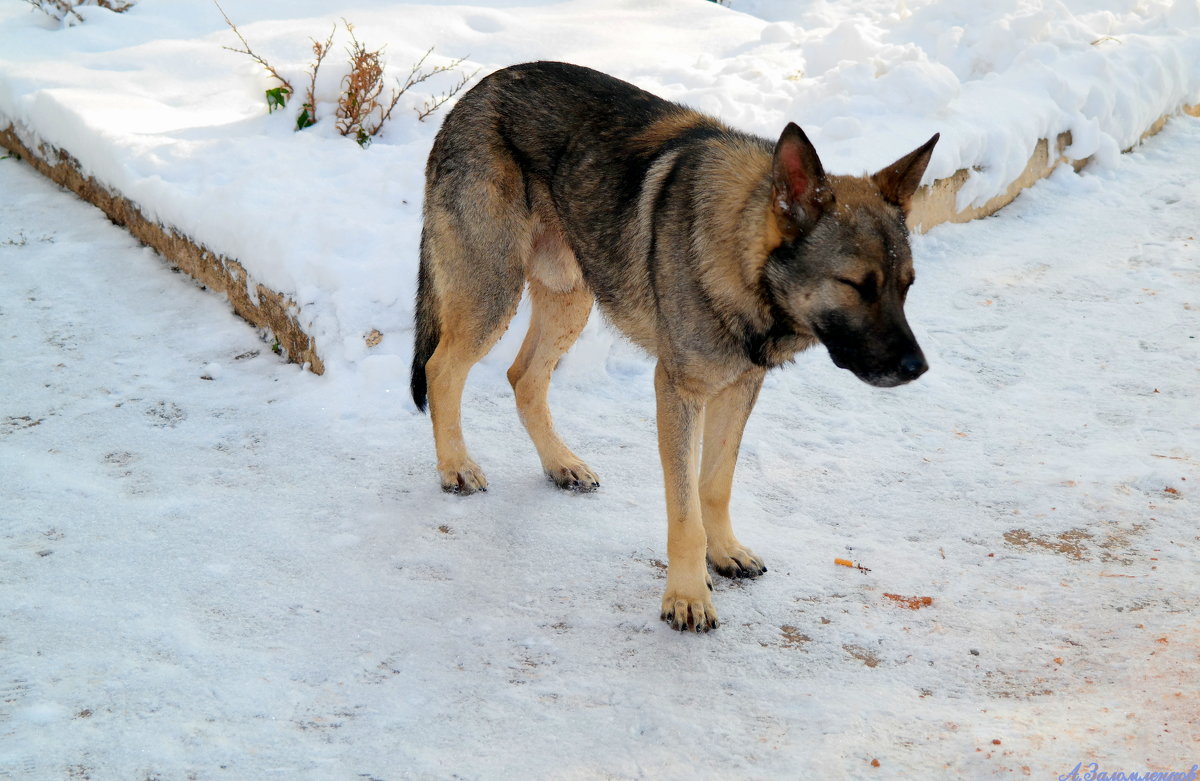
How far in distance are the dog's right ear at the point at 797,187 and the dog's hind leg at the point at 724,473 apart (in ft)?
2.46

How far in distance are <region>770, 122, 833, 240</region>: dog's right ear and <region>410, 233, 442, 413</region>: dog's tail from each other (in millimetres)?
1792

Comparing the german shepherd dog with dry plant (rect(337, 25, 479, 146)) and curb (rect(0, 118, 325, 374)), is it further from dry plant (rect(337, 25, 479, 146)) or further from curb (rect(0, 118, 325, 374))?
dry plant (rect(337, 25, 479, 146))

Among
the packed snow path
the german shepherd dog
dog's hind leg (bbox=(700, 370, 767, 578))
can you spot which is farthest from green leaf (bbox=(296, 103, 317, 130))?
dog's hind leg (bbox=(700, 370, 767, 578))

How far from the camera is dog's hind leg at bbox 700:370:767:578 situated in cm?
390

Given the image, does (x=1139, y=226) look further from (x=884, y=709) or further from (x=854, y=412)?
(x=884, y=709)

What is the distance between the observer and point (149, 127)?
679cm

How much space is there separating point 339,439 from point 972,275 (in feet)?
14.3

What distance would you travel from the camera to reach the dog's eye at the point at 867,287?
320 centimetres

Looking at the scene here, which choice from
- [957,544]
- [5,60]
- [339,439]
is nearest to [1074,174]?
[957,544]

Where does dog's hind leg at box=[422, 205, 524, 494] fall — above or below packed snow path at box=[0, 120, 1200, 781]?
above

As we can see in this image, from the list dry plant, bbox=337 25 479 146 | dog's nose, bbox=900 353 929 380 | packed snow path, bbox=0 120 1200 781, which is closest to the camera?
packed snow path, bbox=0 120 1200 781

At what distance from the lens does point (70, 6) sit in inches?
348

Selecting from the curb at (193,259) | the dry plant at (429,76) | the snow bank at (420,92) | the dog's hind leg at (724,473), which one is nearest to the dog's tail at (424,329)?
the snow bank at (420,92)

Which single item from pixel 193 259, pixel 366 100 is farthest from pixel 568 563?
pixel 366 100
